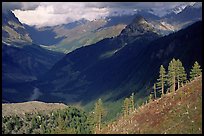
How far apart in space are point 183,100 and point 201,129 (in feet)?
79.0

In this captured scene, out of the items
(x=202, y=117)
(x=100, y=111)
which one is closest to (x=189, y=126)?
(x=202, y=117)

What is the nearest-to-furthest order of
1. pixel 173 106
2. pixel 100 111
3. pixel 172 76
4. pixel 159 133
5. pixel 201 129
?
pixel 201 129
pixel 159 133
pixel 173 106
pixel 172 76
pixel 100 111

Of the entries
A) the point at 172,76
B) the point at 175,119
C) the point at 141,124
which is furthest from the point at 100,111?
the point at 175,119

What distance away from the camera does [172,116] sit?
13838cm

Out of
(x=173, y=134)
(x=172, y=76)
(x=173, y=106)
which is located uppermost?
(x=172, y=76)

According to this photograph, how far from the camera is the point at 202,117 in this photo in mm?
128375

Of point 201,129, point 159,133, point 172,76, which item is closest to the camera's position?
point 201,129

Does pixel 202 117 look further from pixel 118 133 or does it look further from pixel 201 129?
pixel 118 133

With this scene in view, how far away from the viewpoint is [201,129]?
122 metres

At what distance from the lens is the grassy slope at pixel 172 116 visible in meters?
130

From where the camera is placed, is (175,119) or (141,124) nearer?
(175,119)

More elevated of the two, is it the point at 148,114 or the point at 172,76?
the point at 172,76

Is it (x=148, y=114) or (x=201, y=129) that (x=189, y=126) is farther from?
(x=148, y=114)

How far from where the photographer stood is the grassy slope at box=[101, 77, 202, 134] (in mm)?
129875
